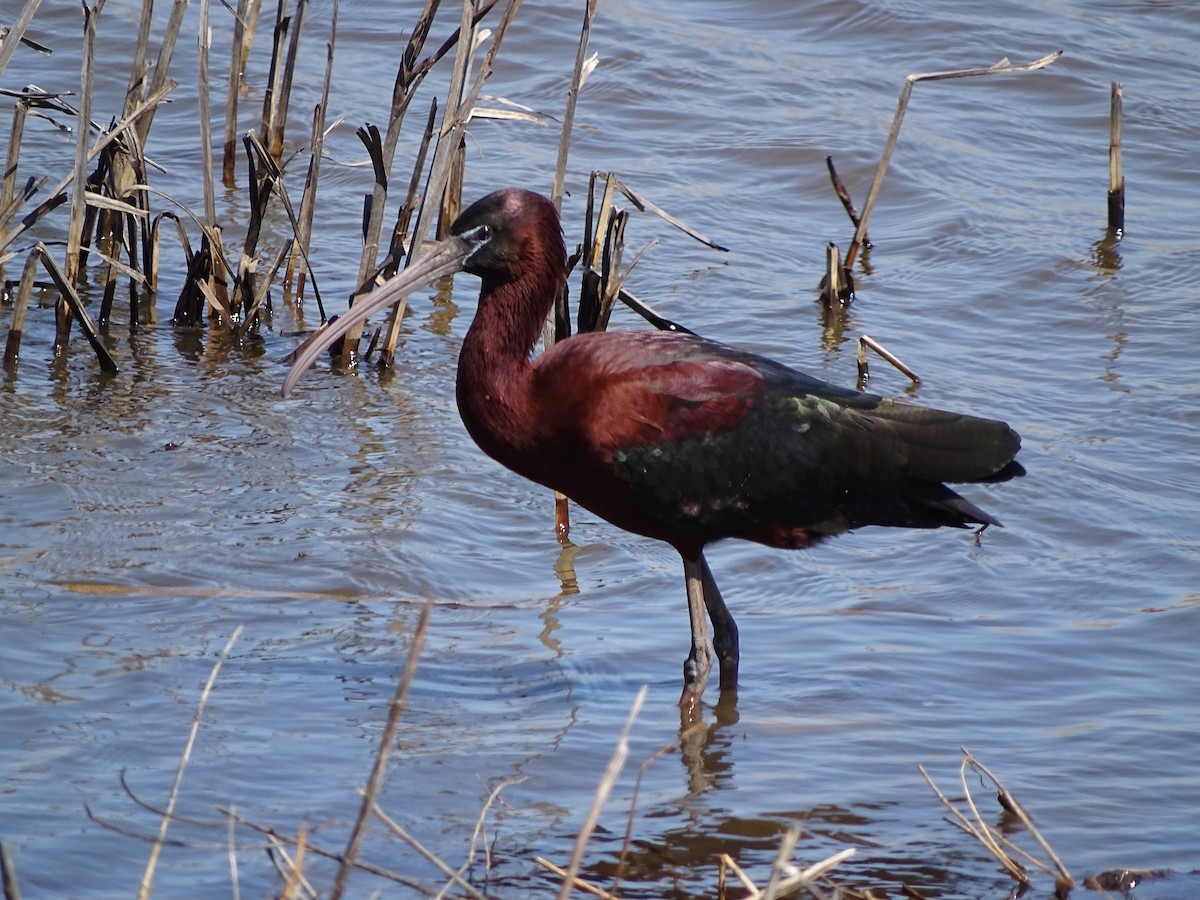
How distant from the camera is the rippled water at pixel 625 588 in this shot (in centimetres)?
412

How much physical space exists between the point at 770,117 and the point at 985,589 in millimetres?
6004

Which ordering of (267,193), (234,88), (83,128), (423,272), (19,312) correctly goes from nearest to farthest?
(423,272) < (83,128) < (19,312) < (267,193) < (234,88)

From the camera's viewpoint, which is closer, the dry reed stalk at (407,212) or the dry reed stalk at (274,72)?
the dry reed stalk at (407,212)

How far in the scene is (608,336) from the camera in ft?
16.4

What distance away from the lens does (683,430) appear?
5004mm

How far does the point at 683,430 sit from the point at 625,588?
101cm

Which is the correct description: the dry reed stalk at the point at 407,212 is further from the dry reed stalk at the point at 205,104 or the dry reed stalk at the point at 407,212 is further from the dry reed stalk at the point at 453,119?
the dry reed stalk at the point at 205,104

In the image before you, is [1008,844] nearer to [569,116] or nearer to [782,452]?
[782,452]

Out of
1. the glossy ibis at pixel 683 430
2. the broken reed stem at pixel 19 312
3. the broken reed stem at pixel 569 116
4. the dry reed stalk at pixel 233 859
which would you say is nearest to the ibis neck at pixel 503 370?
the glossy ibis at pixel 683 430

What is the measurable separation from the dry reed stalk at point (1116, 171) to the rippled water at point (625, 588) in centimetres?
22

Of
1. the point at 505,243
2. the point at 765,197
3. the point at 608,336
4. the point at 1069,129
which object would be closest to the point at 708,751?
the point at 608,336

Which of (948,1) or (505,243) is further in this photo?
(948,1)

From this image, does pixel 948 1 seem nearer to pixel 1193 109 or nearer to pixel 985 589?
pixel 1193 109

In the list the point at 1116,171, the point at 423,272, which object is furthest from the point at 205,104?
the point at 1116,171
